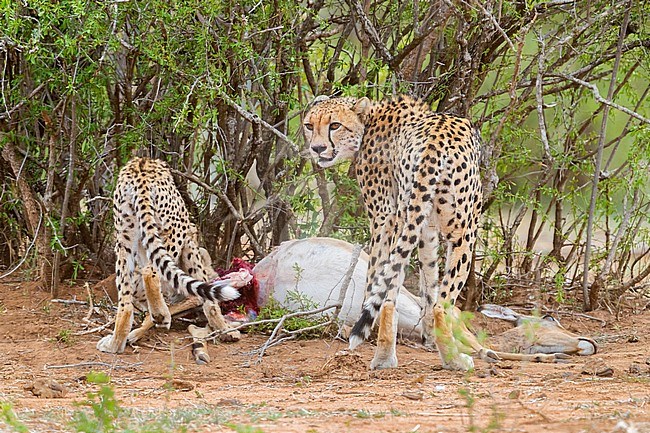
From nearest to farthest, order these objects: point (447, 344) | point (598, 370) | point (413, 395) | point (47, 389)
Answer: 1. point (413, 395)
2. point (47, 389)
3. point (598, 370)
4. point (447, 344)

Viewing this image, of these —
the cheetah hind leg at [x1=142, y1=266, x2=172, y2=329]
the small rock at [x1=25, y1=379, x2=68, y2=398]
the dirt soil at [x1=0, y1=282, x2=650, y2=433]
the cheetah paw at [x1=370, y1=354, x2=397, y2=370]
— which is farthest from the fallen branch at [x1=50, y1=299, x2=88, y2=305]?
the cheetah paw at [x1=370, y1=354, x2=397, y2=370]

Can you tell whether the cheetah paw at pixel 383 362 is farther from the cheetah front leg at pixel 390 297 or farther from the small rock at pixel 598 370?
the small rock at pixel 598 370

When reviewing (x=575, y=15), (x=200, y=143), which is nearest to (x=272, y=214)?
(x=200, y=143)

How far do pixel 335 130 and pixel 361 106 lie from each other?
0.76 ft

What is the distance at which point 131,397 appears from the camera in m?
4.50

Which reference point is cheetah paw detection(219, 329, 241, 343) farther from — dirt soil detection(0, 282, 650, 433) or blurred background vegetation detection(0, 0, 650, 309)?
blurred background vegetation detection(0, 0, 650, 309)

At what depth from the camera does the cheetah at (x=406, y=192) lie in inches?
197

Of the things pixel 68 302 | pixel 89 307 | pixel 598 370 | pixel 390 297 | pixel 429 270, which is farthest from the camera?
pixel 68 302

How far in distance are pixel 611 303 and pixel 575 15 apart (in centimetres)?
223

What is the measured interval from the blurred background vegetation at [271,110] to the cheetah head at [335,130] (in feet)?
1.31

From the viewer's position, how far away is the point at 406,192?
5.14 metres

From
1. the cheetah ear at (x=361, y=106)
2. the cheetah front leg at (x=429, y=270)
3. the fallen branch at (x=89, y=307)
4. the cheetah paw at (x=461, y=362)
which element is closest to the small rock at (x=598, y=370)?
the cheetah paw at (x=461, y=362)

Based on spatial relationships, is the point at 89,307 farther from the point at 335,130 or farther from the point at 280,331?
the point at 335,130

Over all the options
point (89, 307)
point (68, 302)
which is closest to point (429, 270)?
point (89, 307)
